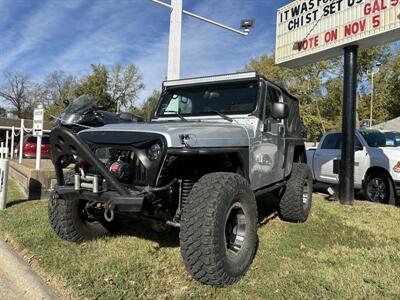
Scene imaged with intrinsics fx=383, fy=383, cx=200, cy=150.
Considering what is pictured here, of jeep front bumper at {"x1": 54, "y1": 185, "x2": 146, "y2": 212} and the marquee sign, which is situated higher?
the marquee sign

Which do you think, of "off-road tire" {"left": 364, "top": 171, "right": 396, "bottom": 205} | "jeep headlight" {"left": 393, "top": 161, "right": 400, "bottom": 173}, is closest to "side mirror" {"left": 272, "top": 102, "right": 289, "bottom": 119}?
"jeep headlight" {"left": 393, "top": 161, "right": 400, "bottom": 173}

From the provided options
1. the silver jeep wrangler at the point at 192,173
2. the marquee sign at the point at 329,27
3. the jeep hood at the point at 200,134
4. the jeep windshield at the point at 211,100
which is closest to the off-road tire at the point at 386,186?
the marquee sign at the point at 329,27

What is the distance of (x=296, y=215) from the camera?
19.2 feet

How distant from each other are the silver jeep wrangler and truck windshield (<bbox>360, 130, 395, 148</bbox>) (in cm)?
510

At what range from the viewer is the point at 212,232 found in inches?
128

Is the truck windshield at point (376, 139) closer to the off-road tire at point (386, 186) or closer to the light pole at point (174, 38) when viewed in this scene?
the off-road tire at point (386, 186)

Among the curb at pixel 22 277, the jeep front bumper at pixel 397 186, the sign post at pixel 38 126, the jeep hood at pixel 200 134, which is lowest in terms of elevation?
the curb at pixel 22 277

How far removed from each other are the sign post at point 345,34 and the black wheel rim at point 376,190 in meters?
1.12

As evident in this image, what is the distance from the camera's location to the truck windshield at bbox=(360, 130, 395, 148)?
9079 millimetres

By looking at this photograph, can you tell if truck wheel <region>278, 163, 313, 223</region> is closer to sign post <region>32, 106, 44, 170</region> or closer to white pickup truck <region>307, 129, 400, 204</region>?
white pickup truck <region>307, 129, 400, 204</region>

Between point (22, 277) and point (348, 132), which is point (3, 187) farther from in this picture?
Answer: point (348, 132)

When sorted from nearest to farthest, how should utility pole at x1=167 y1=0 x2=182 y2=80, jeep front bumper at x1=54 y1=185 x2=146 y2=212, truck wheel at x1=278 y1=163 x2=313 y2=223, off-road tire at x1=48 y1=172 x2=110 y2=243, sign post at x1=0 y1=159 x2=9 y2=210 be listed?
jeep front bumper at x1=54 y1=185 x2=146 y2=212 < off-road tire at x1=48 y1=172 x2=110 y2=243 < truck wheel at x1=278 y1=163 x2=313 y2=223 < sign post at x1=0 y1=159 x2=9 y2=210 < utility pole at x1=167 y1=0 x2=182 y2=80

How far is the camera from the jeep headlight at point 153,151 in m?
3.45

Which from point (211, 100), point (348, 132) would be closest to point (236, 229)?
point (211, 100)
